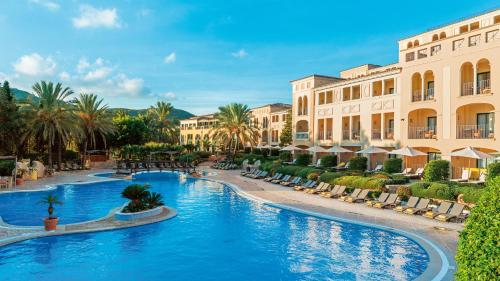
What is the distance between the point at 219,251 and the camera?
12.2 m

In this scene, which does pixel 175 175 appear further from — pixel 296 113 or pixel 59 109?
pixel 296 113

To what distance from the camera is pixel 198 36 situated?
27.7 m

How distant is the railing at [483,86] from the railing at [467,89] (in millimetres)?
426

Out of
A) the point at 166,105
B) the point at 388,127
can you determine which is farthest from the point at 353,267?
the point at 166,105

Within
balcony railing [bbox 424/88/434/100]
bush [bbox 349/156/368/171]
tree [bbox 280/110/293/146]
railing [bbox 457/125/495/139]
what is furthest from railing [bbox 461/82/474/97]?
tree [bbox 280/110/293/146]

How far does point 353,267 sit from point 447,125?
67.1ft

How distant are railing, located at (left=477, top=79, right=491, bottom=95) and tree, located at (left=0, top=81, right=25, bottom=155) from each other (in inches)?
1524

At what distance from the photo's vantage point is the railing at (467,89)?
25.7 meters

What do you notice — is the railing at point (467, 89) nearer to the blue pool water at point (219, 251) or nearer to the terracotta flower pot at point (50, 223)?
the blue pool water at point (219, 251)

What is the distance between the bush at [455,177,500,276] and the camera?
15.2 ft

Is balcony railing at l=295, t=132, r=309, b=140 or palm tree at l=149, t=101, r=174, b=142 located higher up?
palm tree at l=149, t=101, r=174, b=142

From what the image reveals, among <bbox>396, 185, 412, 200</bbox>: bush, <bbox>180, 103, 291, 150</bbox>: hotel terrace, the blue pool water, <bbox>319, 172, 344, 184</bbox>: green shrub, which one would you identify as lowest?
the blue pool water

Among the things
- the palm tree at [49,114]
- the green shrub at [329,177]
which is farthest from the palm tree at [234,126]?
the green shrub at [329,177]

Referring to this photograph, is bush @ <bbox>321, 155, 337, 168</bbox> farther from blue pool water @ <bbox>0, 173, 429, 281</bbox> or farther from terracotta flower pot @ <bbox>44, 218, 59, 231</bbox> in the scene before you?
terracotta flower pot @ <bbox>44, 218, 59, 231</bbox>
